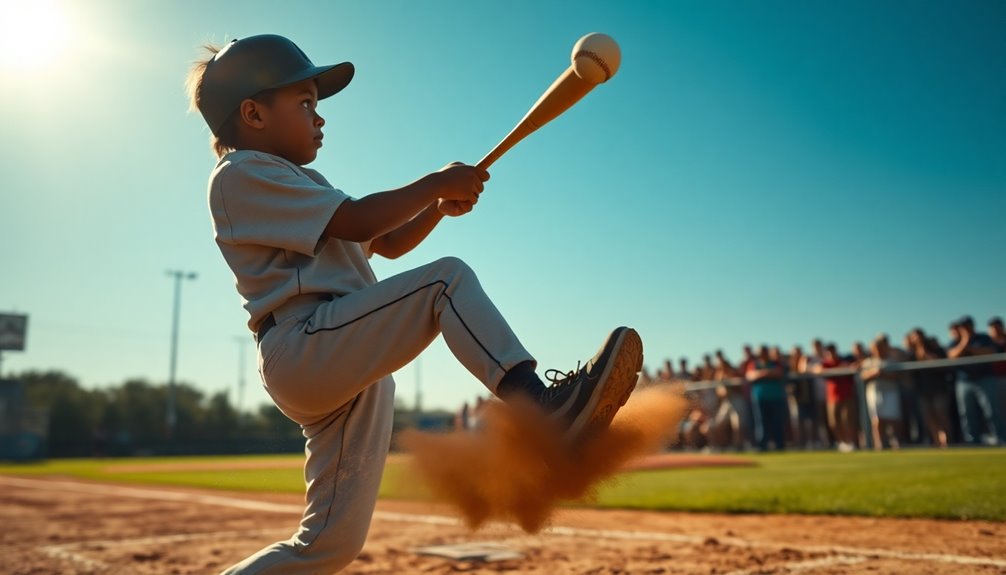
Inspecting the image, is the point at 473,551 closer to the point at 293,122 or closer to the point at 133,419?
the point at 293,122

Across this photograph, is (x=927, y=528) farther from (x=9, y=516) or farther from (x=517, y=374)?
(x=9, y=516)

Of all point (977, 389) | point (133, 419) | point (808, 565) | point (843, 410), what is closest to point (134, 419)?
point (133, 419)

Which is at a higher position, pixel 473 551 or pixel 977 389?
pixel 977 389

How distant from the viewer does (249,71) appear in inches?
97.2

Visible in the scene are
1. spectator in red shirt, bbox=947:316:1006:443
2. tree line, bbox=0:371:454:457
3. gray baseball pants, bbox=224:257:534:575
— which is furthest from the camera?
tree line, bbox=0:371:454:457

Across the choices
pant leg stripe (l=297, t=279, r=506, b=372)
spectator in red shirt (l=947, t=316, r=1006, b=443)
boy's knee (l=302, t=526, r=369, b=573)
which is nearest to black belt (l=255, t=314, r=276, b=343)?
pant leg stripe (l=297, t=279, r=506, b=372)

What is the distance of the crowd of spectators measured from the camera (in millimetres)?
9883

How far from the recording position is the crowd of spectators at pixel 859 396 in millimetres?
9883

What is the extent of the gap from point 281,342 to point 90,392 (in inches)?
2924

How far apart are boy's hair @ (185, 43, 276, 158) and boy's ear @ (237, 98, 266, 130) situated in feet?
0.06

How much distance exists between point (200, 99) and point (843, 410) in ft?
35.9

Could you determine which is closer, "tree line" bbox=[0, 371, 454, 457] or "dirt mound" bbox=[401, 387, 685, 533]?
"dirt mound" bbox=[401, 387, 685, 533]

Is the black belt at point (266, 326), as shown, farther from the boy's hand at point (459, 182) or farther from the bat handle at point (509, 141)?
the bat handle at point (509, 141)

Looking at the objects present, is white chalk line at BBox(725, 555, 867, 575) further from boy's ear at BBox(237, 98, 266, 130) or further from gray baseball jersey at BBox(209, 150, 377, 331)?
boy's ear at BBox(237, 98, 266, 130)
